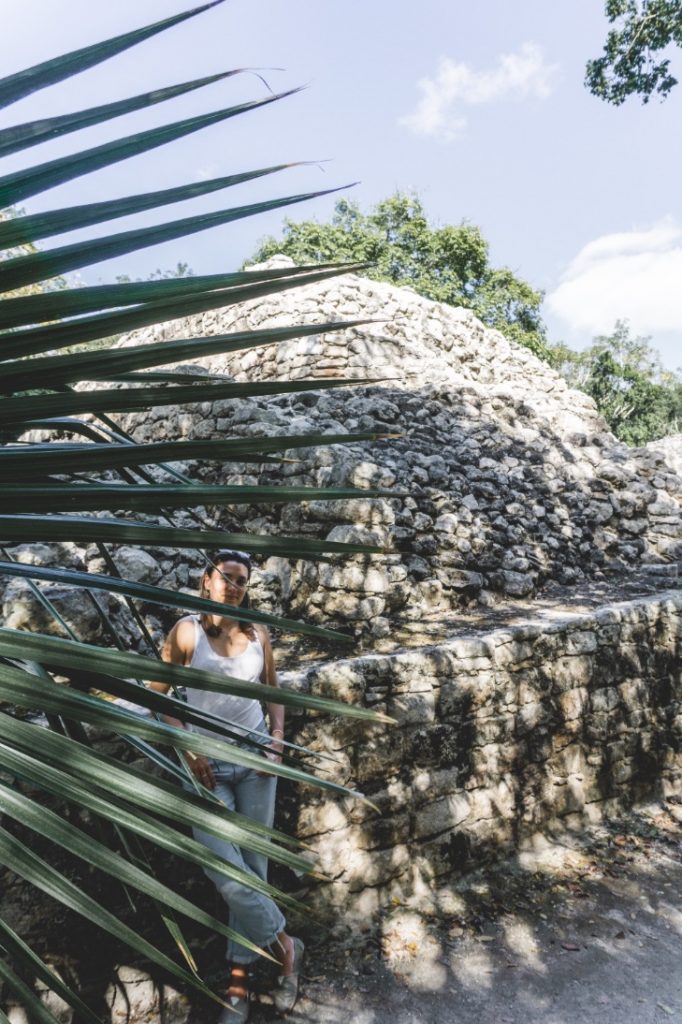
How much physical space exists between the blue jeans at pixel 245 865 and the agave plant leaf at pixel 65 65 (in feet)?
6.83

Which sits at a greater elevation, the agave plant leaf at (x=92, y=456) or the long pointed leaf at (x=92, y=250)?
the long pointed leaf at (x=92, y=250)

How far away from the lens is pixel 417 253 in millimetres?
22422

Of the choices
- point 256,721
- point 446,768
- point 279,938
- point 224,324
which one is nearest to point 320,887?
point 279,938

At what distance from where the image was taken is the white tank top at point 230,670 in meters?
2.33

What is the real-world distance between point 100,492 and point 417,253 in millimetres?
23628

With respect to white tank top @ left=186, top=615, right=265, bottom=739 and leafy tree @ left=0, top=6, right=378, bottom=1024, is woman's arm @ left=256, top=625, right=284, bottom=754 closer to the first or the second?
white tank top @ left=186, top=615, right=265, bottom=739

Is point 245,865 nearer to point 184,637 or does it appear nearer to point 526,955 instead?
point 184,637

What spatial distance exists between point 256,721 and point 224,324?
8537 millimetres

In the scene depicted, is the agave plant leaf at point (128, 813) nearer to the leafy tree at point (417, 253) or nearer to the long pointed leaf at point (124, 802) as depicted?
the long pointed leaf at point (124, 802)

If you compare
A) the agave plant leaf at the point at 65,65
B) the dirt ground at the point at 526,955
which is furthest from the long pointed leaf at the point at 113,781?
the dirt ground at the point at 526,955

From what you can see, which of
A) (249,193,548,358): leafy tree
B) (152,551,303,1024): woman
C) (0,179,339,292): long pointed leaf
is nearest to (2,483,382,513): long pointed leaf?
(0,179,339,292): long pointed leaf

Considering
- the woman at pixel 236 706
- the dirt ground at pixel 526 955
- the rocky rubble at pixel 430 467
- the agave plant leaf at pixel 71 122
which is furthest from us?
the rocky rubble at pixel 430 467

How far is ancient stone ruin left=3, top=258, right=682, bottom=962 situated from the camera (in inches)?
128

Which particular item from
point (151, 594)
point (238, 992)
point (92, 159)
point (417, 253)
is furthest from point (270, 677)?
point (417, 253)
